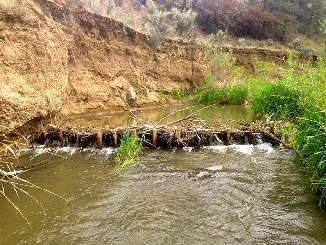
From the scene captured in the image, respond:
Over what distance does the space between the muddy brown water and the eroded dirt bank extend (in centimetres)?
310

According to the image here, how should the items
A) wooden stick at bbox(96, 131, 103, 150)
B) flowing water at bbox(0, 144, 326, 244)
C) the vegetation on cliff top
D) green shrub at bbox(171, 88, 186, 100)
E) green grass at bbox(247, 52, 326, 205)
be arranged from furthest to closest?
the vegetation on cliff top
green shrub at bbox(171, 88, 186, 100)
wooden stick at bbox(96, 131, 103, 150)
green grass at bbox(247, 52, 326, 205)
flowing water at bbox(0, 144, 326, 244)

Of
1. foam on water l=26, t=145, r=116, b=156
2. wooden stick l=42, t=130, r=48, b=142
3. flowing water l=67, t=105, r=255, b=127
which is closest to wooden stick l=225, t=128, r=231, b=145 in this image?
flowing water l=67, t=105, r=255, b=127

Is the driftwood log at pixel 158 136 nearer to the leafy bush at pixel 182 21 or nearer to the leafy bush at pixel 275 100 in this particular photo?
the leafy bush at pixel 275 100

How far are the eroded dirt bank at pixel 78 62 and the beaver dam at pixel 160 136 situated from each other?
1.09 meters

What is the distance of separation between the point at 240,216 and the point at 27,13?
1235cm

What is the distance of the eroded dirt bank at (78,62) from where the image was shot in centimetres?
1216

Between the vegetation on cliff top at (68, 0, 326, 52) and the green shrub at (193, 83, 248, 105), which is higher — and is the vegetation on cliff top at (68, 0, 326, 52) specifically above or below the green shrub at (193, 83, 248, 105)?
above

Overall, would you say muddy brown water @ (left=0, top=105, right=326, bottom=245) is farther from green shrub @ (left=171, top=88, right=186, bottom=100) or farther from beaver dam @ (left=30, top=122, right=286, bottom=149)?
green shrub @ (left=171, top=88, right=186, bottom=100)

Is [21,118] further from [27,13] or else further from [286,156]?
[286,156]

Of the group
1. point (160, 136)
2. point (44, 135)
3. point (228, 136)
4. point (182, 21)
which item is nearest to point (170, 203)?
point (160, 136)

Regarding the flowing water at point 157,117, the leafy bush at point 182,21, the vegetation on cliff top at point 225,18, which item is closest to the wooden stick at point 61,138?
the flowing water at point 157,117

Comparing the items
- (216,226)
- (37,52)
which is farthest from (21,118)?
(216,226)

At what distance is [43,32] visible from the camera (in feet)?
50.8

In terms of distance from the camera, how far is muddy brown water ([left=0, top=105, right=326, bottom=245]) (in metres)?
5.88
